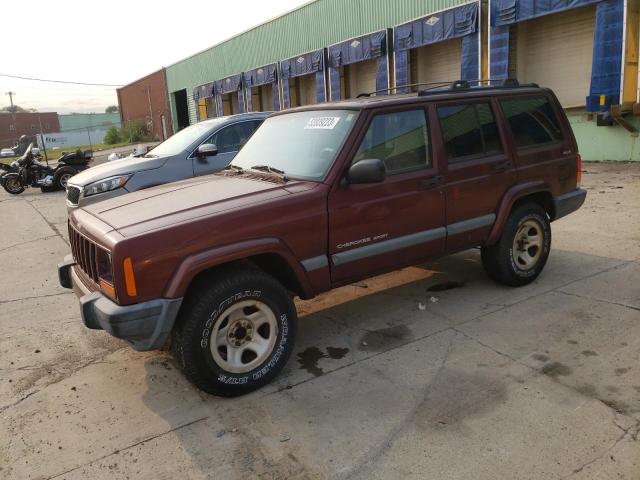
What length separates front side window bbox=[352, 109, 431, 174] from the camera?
13.1 ft

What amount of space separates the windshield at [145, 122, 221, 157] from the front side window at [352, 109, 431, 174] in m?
4.81

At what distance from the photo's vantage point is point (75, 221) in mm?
3941

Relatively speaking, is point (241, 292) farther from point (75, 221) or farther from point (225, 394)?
point (75, 221)

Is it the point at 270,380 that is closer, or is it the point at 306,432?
the point at 306,432

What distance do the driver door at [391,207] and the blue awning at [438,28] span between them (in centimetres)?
1294

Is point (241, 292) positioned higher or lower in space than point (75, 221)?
lower

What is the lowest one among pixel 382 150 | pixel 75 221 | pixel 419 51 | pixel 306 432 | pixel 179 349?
A: pixel 306 432

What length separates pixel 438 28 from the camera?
1673 centimetres

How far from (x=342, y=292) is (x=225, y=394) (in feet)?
7.09

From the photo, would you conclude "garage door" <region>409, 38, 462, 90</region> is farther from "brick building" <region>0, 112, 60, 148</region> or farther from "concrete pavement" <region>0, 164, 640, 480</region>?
"brick building" <region>0, 112, 60, 148</region>

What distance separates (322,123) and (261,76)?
25585mm

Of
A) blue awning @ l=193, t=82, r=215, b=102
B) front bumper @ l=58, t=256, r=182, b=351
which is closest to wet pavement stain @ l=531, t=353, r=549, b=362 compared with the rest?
front bumper @ l=58, t=256, r=182, b=351

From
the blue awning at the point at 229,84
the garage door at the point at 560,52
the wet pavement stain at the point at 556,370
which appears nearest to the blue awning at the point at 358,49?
the garage door at the point at 560,52

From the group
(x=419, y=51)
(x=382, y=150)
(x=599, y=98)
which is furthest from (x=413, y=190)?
(x=419, y=51)
